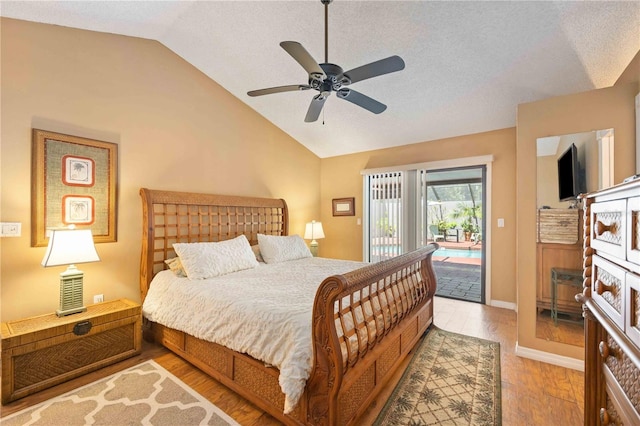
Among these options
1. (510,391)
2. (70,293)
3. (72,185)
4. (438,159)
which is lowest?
(510,391)

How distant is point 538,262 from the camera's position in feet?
8.23

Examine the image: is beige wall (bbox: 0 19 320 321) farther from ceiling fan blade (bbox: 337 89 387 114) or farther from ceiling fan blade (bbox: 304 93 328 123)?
ceiling fan blade (bbox: 337 89 387 114)

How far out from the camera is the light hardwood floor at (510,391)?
69.5 inches

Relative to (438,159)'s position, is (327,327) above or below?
below

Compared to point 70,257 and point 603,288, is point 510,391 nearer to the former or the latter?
point 603,288

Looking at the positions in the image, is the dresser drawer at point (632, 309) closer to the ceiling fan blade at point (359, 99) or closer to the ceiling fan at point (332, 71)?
the ceiling fan at point (332, 71)

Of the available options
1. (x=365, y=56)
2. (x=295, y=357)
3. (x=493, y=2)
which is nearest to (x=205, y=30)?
(x=365, y=56)

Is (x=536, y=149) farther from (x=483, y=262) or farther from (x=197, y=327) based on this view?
(x=197, y=327)

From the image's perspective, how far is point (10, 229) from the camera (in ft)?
7.20

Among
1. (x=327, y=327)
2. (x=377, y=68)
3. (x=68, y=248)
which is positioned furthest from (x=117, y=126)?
(x=327, y=327)

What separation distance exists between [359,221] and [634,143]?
3.42m

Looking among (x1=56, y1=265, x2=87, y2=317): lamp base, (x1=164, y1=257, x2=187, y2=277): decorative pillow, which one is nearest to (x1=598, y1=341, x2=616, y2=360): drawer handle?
(x1=164, y1=257, x2=187, y2=277): decorative pillow

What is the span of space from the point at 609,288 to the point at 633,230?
0.31 m

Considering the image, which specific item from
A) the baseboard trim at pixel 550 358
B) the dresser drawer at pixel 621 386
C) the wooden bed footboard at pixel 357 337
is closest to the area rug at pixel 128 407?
the wooden bed footboard at pixel 357 337
